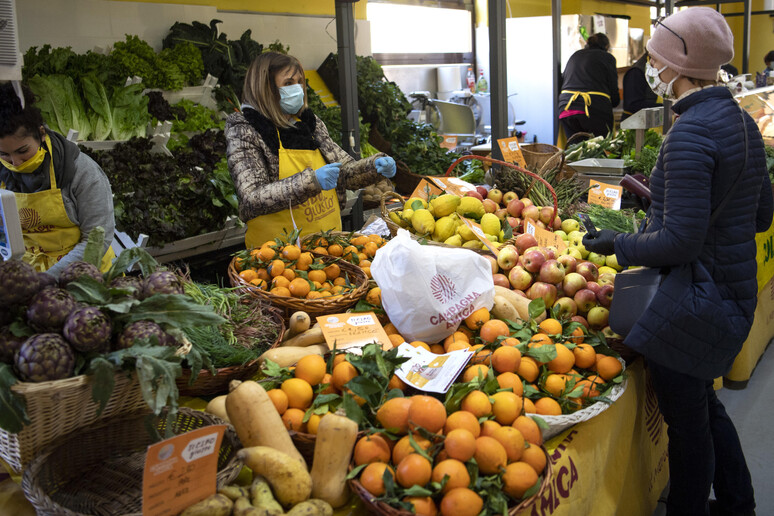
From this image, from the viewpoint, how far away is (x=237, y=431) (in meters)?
1.56

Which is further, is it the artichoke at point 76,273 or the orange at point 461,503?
the artichoke at point 76,273

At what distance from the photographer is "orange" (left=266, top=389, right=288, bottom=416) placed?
1688 mm

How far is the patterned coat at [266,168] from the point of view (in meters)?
2.95

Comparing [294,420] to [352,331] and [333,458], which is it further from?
[352,331]

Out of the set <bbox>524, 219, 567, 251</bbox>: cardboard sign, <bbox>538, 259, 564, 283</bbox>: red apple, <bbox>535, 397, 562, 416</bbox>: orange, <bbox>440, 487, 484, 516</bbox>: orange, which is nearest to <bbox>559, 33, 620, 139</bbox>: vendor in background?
<bbox>524, 219, 567, 251</bbox>: cardboard sign

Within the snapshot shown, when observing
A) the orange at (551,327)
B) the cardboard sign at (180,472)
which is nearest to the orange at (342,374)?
the cardboard sign at (180,472)

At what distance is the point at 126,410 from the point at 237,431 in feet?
0.91

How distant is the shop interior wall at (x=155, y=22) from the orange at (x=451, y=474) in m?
4.45

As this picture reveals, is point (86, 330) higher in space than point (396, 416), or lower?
higher

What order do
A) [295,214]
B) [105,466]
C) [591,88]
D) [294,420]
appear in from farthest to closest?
[591,88]
[295,214]
[294,420]
[105,466]

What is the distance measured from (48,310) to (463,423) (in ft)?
3.22

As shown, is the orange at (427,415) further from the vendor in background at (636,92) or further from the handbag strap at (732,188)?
the vendor in background at (636,92)

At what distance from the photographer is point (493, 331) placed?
2092 millimetres

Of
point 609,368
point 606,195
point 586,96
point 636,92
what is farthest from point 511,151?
point 636,92
